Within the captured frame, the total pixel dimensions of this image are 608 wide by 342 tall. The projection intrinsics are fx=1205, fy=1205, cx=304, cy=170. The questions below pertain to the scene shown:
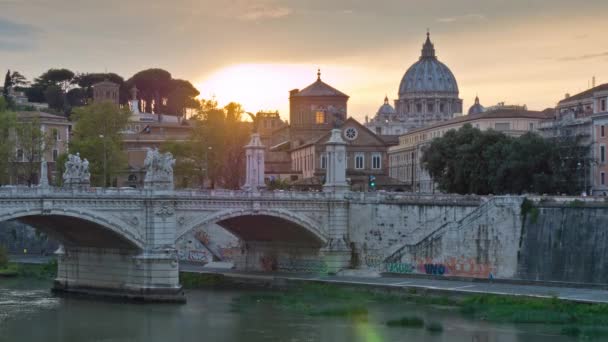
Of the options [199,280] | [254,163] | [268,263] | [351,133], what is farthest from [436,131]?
[199,280]

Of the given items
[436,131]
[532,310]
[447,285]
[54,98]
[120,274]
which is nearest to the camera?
[532,310]

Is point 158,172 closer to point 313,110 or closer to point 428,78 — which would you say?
point 313,110

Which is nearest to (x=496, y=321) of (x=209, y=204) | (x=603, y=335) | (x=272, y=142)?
(x=603, y=335)

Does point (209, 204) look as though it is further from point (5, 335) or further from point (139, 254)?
point (5, 335)

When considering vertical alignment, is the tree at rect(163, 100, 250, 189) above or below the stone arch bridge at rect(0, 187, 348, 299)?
above

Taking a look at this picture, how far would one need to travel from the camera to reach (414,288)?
53.8 meters

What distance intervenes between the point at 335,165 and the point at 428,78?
113931mm

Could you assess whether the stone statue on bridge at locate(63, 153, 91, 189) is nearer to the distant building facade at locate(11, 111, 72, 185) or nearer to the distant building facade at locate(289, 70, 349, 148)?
the distant building facade at locate(11, 111, 72, 185)

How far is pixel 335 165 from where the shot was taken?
64.7 metres

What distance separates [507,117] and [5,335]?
2513 inches

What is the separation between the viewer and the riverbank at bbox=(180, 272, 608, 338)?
4662 cm

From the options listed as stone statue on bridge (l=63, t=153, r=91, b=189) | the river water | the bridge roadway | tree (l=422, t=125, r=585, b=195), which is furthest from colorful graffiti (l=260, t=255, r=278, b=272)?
tree (l=422, t=125, r=585, b=195)

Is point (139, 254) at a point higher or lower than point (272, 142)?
lower

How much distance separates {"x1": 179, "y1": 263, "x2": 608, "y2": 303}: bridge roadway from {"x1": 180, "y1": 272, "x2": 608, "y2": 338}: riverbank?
23 cm
